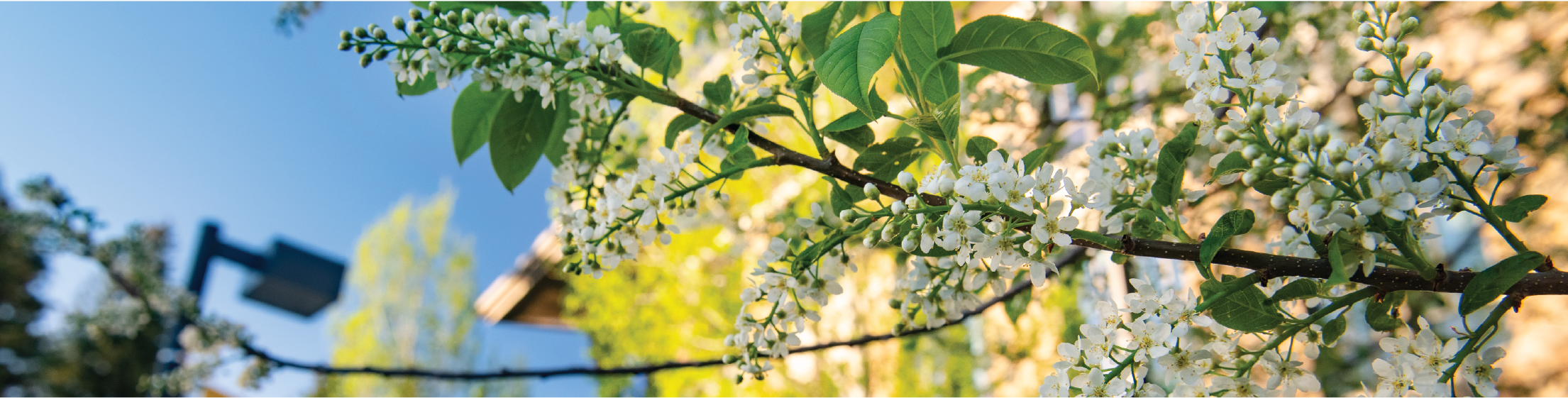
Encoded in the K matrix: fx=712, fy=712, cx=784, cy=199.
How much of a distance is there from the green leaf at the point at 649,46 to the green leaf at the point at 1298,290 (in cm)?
61

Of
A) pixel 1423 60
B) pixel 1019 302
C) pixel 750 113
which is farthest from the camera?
pixel 1019 302

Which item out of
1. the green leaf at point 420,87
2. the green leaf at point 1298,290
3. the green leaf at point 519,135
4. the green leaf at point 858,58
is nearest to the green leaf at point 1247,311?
the green leaf at point 1298,290

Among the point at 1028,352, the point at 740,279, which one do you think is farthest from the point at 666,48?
the point at 740,279

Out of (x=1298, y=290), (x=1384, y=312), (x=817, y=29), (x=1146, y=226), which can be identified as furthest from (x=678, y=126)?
(x=1384, y=312)

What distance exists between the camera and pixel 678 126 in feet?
2.64

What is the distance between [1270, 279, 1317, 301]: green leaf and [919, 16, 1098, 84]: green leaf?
237mm

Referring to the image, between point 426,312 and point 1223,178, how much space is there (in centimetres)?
1336

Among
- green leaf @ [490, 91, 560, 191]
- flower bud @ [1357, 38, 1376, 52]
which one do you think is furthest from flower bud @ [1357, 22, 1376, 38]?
green leaf @ [490, 91, 560, 191]

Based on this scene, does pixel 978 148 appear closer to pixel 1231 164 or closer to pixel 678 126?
A: pixel 1231 164

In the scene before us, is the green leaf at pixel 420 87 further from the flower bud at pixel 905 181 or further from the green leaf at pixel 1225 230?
the green leaf at pixel 1225 230

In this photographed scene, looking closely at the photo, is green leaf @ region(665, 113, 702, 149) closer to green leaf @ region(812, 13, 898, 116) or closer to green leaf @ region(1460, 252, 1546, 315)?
green leaf @ region(812, 13, 898, 116)

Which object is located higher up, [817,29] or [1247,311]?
[817,29]

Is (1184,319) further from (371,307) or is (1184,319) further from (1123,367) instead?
(371,307)

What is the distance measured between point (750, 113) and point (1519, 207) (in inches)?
25.4
